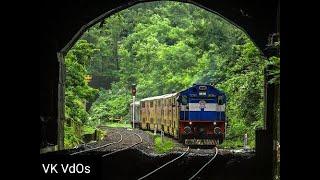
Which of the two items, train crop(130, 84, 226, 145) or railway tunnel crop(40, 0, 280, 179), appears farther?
train crop(130, 84, 226, 145)

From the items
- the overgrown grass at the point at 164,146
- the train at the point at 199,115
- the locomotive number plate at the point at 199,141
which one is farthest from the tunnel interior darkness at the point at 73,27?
the locomotive number plate at the point at 199,141

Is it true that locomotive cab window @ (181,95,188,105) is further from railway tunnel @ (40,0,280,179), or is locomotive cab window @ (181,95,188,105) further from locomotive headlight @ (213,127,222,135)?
railway tunnel @ (40,0,280,179)

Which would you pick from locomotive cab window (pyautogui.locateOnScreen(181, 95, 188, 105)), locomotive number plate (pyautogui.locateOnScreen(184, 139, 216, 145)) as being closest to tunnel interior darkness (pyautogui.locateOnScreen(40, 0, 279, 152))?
locomotive cab window (pyautogui.locateOnScreen(181, 95, 188, 105))

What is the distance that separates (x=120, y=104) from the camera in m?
19.2

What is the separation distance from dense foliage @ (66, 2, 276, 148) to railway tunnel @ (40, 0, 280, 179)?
1.38 metres

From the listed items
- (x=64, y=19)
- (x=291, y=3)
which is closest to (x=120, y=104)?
(x=64, y=19)

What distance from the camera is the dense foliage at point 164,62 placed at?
625 inches

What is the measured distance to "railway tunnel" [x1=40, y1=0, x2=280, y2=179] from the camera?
10.6 metres

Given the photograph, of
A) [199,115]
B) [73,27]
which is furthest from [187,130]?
[73,27]

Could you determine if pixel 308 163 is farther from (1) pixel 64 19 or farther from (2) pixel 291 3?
(1) pixel 64 19

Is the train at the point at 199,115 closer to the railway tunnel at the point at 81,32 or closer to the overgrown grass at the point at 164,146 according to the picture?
the overgrown grass at the point at 164,146

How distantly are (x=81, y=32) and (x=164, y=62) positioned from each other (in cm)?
921

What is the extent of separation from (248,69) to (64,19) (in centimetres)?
676

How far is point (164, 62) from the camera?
22500 mm
